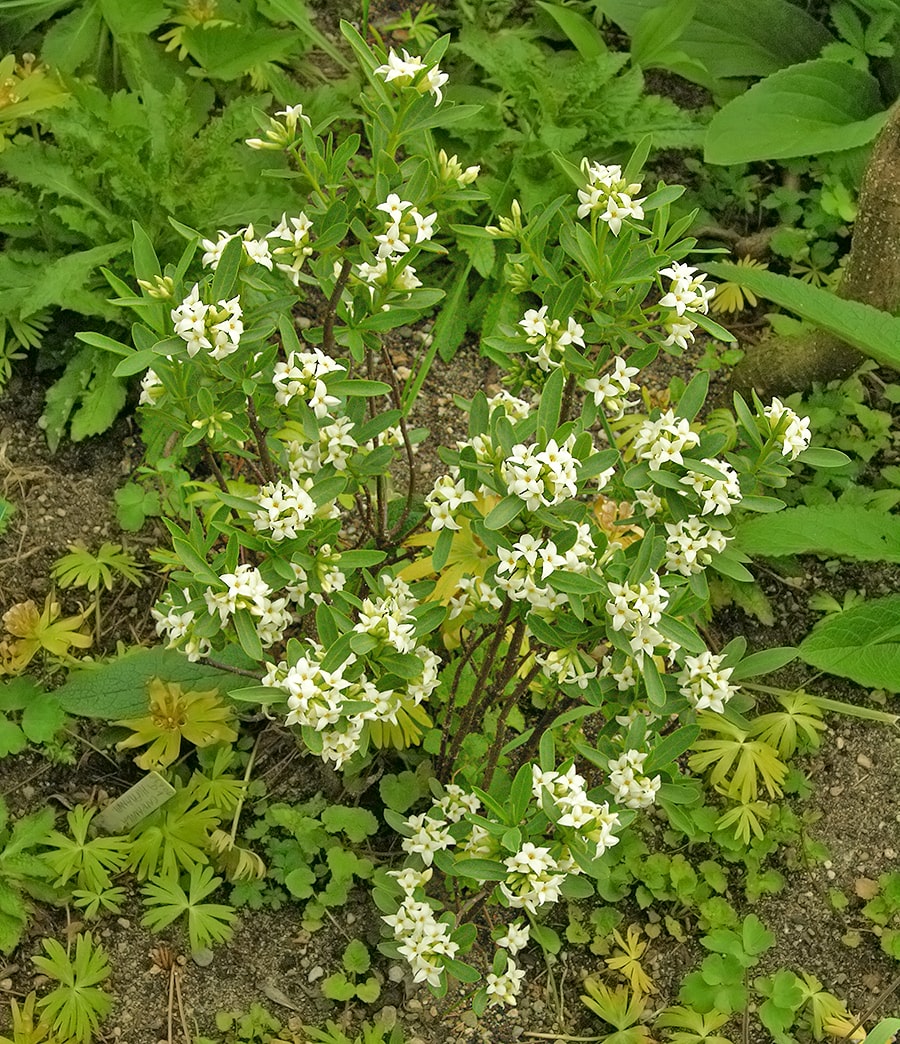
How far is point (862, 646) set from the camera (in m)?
2.46

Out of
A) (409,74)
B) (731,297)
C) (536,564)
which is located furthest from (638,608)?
(731,297)

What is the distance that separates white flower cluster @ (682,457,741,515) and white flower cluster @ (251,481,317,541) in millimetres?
633

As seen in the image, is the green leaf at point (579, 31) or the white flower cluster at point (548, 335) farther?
the green leaf at point (579, 31)

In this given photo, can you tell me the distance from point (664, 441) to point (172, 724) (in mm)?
1300

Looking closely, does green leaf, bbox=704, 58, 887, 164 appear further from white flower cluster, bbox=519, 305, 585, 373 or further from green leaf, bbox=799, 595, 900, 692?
white flower cluster, bbox=519, 305, 585, 373

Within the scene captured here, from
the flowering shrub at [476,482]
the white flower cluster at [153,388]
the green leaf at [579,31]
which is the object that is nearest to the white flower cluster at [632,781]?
the flowering shrub at [476,482]

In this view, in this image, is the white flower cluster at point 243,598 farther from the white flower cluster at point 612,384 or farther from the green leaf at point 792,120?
the green leaf at point 792,120

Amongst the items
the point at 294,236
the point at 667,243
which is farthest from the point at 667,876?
the point at 294,236

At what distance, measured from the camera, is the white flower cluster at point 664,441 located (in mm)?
1746

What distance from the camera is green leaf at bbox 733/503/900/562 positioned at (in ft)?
8.25

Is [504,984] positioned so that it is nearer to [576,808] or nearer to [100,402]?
[576,808]

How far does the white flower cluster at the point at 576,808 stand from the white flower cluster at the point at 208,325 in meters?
0.87

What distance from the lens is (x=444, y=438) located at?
10.0 feet

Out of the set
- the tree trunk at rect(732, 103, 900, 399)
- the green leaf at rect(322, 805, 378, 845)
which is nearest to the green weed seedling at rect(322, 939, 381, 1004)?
the green leaf at rect(322, 805, 378, 845)
